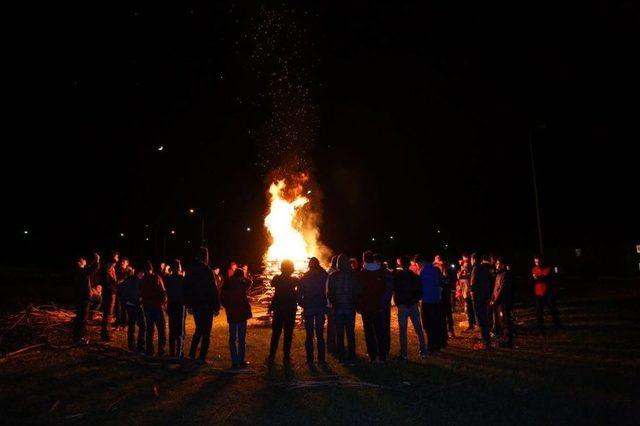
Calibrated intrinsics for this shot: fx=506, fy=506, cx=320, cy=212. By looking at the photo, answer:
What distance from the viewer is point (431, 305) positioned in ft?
34.4

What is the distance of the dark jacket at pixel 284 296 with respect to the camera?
9.94 metres

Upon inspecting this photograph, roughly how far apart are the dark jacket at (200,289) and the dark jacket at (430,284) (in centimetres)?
418

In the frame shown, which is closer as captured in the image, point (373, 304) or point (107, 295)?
point (373, 304)

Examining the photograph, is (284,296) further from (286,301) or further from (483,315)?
(483,315)

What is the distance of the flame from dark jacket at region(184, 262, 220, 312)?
1013 cm

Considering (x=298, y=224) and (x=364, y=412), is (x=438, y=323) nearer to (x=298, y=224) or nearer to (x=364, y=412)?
(x=364, y=412)

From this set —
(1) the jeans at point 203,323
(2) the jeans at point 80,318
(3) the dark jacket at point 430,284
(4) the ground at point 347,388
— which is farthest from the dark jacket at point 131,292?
(3) the dark jacket at point 430,284

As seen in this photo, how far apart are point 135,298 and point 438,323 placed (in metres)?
6.74

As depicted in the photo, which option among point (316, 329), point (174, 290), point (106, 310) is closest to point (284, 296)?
point (316, 329)

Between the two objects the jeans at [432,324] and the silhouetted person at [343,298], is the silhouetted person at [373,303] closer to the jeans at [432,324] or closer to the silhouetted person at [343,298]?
the silhouetted person at [343,298]

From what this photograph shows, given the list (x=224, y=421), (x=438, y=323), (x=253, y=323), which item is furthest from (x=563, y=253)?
(x=224, y=421)

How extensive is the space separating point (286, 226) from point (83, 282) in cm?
955

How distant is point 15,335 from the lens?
39.1 feet

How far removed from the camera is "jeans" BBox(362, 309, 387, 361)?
31.8 feet
